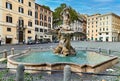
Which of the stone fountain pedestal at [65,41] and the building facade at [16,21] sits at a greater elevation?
the building facade at [16,21]

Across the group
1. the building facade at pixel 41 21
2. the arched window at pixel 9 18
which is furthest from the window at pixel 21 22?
the building facade at pixel 41 21

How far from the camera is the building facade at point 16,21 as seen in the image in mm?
45469

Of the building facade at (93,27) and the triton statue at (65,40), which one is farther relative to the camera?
the building facade at (93,27)

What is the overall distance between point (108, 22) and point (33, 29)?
166ft

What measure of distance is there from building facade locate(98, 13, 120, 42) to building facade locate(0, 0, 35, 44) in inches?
1973

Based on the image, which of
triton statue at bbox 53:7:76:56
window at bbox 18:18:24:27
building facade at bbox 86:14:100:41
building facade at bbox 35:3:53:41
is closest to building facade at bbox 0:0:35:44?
window at bbox 18:18:24:27

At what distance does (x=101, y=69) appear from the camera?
1148 centimetres

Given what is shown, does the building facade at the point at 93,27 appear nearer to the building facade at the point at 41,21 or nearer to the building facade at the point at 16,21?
the building facade at the point at 41,21

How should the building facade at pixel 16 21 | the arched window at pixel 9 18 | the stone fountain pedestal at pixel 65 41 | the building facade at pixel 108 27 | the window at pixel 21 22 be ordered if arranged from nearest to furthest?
the stone fountain pedestal at pixel 65 41, the building facade at pixel 16 21, the arched window at pixel 9 18, the window at pixel 21 22, the building facade at pixel 108 27

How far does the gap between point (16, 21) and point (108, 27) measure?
5941 centimetres

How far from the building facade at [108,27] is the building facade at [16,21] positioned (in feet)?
164

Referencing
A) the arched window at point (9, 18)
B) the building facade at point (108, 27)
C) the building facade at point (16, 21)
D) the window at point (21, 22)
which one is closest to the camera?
the building facade at point (16, 21)

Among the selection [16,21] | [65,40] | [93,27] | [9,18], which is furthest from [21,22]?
[93,27]

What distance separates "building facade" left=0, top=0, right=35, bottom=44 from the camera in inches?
1790
